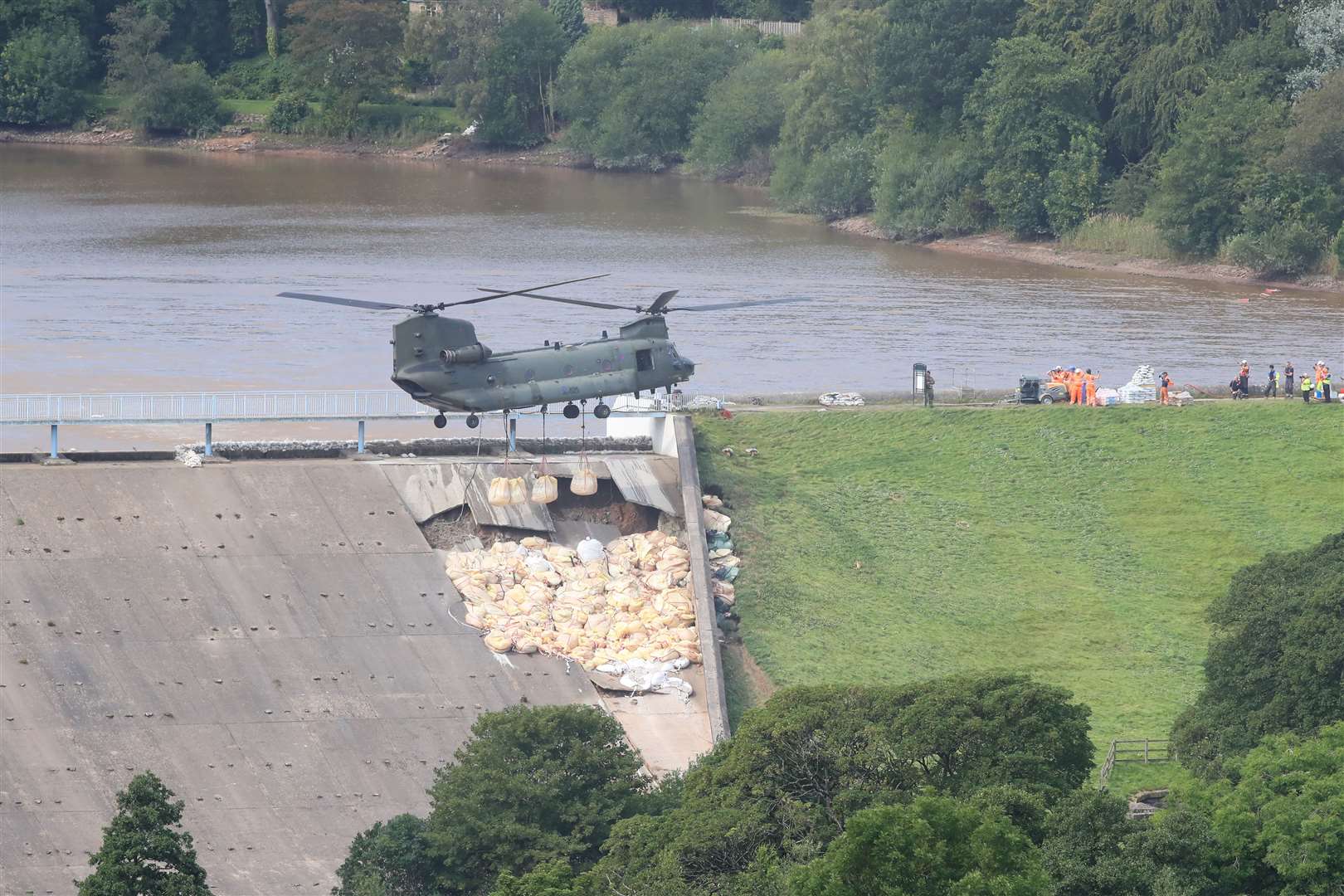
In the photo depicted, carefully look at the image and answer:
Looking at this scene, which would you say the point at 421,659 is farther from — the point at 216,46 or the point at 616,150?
the point at 216,46

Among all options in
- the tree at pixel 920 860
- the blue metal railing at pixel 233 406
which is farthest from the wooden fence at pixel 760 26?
the tree at pixel 920 860

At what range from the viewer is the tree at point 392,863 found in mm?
32719

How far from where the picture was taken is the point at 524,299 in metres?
69.4

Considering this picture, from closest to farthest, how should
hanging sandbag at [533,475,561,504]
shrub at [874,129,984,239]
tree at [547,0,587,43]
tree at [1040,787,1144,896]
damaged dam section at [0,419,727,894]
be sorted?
tree at [1040,787,1144,896] < damaged dam section at [0,419,727,894] < hanging sandbag at [533,475,561,504] < shrub at [874,129,984,239] < tree at [547,0,587,43]

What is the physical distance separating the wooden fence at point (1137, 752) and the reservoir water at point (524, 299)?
805 inches

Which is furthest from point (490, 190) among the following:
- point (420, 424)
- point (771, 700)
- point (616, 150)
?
point (771, 700)

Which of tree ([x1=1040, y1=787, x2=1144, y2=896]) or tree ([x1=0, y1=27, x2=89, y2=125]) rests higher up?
tree ([x1=0, y1=27, x2=89, y2=125])

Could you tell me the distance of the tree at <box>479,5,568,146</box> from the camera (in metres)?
120

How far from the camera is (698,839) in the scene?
2930cm

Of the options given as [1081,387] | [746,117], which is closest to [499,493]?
[1081,387]

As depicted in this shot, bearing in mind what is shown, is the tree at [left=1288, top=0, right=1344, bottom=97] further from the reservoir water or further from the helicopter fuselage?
the helicopter fuselage

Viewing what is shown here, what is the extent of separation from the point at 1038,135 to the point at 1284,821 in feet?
204

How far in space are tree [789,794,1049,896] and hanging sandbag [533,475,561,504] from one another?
63.7ft

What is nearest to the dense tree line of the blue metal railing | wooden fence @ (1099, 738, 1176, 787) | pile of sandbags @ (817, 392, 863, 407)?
pile of sandbags @ (817, 392, 863, 407)
